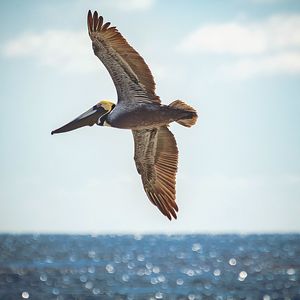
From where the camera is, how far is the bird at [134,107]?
12484mm

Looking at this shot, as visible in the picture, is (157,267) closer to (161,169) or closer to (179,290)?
(179,290)

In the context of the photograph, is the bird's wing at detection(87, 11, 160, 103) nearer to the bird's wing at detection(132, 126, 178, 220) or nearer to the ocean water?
the bird's wing at detection(132, 126, 178, 220)

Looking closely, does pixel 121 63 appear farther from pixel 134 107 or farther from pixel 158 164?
pixel 158 164

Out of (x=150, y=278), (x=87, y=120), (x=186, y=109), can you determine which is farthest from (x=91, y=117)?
(x=150, y=278)

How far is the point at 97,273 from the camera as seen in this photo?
5897 centimetres

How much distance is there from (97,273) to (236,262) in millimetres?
15053

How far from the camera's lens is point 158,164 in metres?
13.9

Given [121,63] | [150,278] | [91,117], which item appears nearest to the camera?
[121,63]

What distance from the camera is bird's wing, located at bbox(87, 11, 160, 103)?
1248 centimetres

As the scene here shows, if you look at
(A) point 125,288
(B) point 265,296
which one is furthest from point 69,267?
(B) point 265,296

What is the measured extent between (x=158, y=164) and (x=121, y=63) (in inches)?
78.6

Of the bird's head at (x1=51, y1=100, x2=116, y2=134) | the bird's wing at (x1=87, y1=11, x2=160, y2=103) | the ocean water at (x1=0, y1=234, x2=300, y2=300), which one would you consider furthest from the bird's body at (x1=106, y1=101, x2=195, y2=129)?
the ocean water at (x1=0, y1=234, x2=300, y2=300)

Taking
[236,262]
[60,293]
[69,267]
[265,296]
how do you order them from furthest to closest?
[236,262]
[69,267]
[60,293]
[265,296]

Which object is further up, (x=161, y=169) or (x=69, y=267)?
(x=69, y=267)
